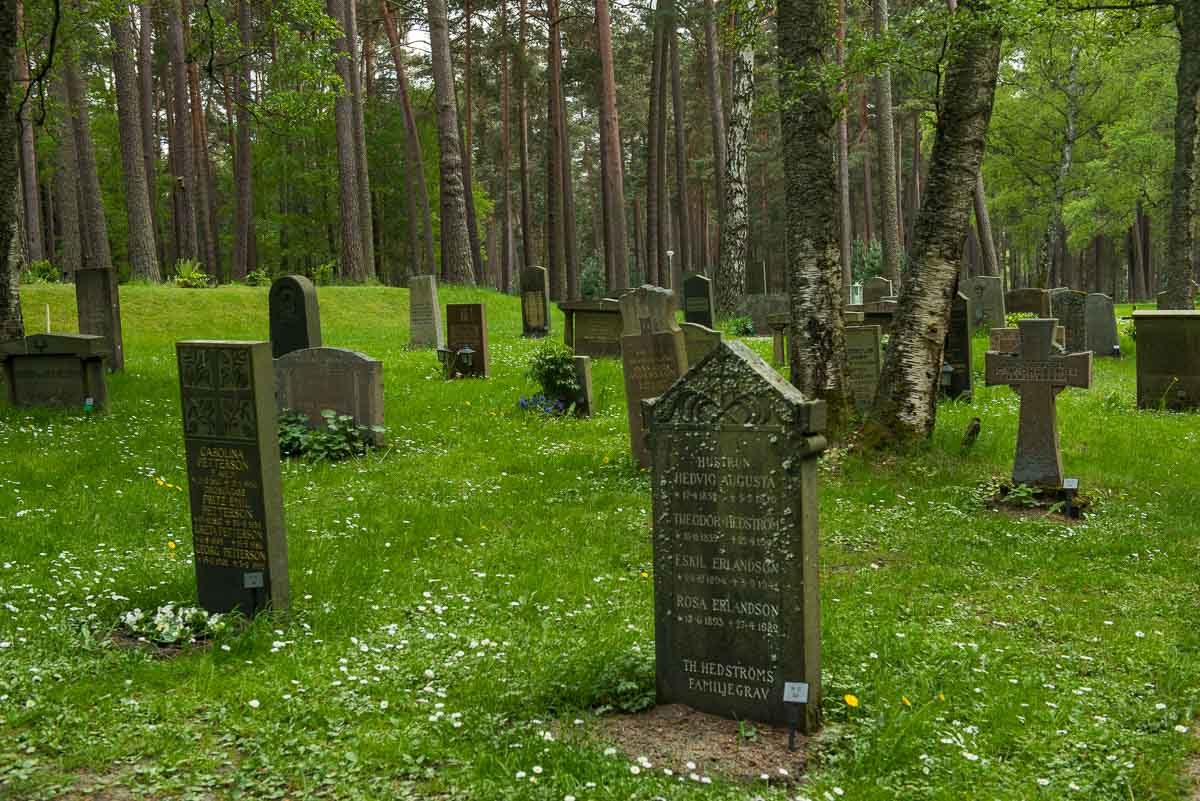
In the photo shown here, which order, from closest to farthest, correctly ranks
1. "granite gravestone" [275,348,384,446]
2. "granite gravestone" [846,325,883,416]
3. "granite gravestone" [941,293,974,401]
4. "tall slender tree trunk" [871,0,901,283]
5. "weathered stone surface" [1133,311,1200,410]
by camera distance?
"granite gravestone" [275,348,384,446] → "granite gravestone" [846,325,883,416] → "weathered stone surface" [1133,311,1200,410] → "granite gravestone" [941,293,974,401] → "tall slender tree trunk" [871,0,901,283]

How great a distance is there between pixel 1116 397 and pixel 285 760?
13.0 metres

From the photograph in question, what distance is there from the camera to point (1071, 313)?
1931 centimetres

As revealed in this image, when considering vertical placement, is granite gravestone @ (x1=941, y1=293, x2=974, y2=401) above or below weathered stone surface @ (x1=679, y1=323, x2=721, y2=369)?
below

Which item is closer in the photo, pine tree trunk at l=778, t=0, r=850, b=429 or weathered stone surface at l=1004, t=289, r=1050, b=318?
pine tree trunk at l=778, t=0, r=850, b=429

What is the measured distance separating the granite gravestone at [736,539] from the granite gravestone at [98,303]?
11784 mm

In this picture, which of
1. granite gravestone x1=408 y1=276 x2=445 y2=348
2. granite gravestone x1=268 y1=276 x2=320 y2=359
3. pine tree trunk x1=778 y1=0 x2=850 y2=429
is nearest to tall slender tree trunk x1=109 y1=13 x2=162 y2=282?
granite gravestone x1=408 y1=276 x2=445 y2=348

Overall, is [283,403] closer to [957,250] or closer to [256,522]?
[256,522]

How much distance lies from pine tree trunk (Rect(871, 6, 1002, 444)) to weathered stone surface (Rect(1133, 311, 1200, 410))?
5.11 metres

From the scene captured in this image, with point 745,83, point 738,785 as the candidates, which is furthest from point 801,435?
point 745,83

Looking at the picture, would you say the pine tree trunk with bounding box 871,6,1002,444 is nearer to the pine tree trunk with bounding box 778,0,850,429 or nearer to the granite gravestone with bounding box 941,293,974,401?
the pine tree trunk with bounding box 778,0,850,429

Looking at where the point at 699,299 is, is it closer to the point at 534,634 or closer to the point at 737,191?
the point at 737,191

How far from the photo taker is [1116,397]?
47.1 ft

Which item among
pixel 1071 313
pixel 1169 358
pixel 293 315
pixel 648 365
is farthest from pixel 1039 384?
pixel 1071 313

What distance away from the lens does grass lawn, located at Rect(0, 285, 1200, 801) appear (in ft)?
14.2
